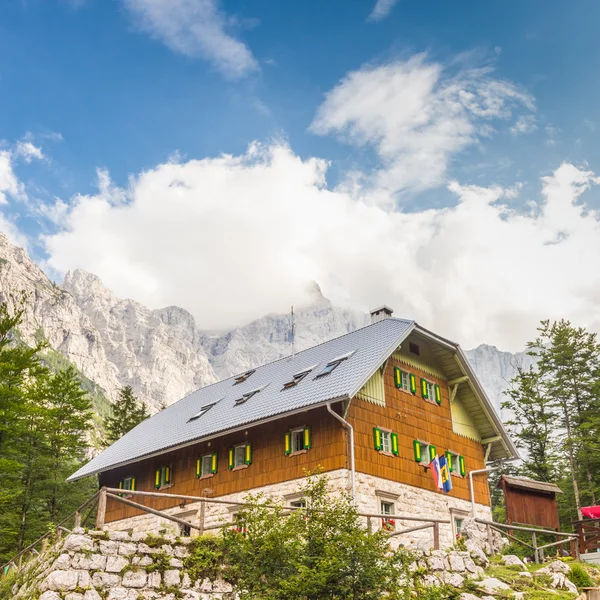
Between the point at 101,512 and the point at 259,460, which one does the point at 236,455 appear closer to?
the point at 259,460

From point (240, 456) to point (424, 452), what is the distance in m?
7.12

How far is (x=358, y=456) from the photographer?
75.3 ft

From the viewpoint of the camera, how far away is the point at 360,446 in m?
23.2

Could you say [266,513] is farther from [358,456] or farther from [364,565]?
[358,456]

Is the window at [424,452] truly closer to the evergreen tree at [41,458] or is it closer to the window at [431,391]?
the window at [431,391]

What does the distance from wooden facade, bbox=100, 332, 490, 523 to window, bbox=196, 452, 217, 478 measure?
0.22 m

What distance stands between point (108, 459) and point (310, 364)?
38.2 ft

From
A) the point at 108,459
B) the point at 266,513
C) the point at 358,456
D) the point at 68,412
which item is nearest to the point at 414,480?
the point at 358,456

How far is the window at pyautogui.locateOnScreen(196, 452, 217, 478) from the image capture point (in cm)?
2697

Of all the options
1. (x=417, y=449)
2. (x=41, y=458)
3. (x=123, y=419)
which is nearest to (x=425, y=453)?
(x=417, y=449)

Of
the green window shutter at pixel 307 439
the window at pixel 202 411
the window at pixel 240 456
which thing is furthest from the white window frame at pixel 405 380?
the window at pixel 202 411

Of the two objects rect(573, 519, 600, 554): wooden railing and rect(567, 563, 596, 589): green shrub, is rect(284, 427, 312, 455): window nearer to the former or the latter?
rect(567, 563, 596, 589): green shrub

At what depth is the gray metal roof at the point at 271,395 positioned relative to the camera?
2378 cm

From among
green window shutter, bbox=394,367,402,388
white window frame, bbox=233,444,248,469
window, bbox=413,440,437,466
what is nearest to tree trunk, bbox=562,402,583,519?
window, bbox=413,440,437,466
